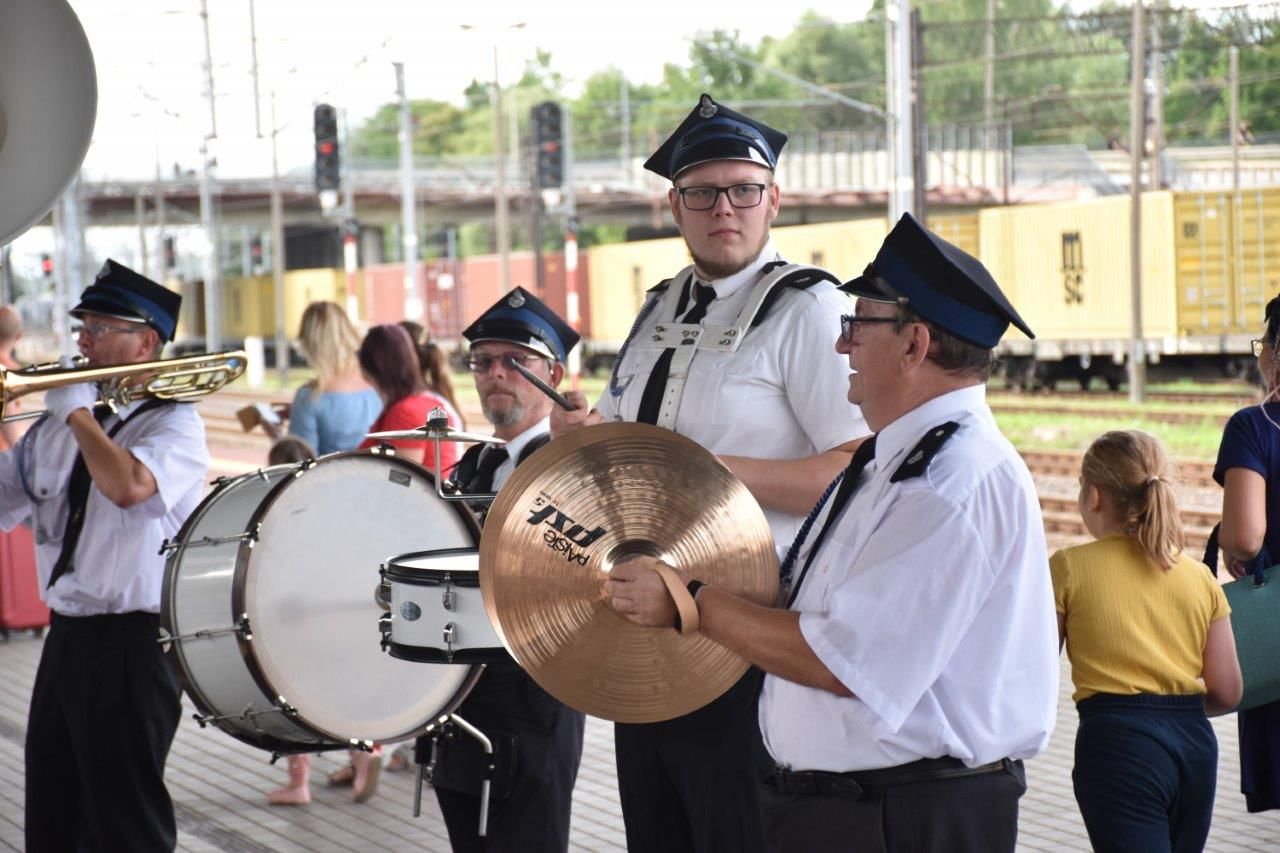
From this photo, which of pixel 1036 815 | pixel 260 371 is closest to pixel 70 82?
pixel 1036 815

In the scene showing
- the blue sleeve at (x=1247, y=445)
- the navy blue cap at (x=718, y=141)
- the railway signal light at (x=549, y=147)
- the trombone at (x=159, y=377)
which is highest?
the railway signal light at (x=549, y=147)

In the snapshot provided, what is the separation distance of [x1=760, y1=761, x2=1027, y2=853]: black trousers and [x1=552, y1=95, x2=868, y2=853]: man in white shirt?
740 mm

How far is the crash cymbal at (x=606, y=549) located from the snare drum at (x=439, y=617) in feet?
2.41

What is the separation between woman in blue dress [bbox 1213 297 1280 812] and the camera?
4.58 metres

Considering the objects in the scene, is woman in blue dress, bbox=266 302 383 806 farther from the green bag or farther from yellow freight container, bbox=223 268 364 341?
yellow freight container, bbox=223 268 364 341

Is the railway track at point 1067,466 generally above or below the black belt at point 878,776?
below

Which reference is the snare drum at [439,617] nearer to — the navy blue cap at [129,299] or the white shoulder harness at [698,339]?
the white shoulder harness at [698,339]

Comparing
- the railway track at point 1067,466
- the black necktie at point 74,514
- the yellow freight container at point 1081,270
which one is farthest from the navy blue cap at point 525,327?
the yellow freight container at point 1081,270

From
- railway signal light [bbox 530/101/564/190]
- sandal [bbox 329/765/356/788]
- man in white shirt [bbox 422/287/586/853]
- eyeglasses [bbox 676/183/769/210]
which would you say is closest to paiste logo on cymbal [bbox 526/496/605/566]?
eyeglasses [bbox 676/183/769/210]

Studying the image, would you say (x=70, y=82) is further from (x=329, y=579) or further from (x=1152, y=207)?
A: (x=1152, y=207)

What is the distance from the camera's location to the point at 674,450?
10.2 feet

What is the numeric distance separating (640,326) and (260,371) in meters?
42.3

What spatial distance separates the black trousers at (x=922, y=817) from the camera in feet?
9.46

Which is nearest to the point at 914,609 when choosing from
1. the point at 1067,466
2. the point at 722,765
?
the point at 722,765
